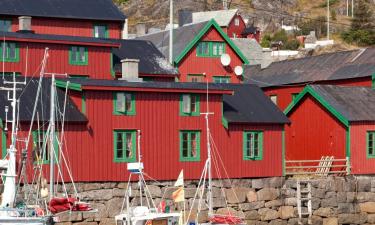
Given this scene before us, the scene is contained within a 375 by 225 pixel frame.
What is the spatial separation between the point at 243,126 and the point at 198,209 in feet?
20.4

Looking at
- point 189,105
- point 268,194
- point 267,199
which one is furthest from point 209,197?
point 268,194

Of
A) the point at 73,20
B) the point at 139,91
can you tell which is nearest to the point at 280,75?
the point at 73,20

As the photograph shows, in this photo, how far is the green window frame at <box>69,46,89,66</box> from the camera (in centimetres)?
5394

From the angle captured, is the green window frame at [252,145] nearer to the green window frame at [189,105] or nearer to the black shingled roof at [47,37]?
the green window frame at [189,105]

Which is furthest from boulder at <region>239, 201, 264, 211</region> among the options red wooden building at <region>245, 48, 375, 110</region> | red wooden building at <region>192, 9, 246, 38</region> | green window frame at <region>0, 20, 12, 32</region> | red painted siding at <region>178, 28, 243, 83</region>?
red wooden building at <region>192, 9, 246, 38</region>

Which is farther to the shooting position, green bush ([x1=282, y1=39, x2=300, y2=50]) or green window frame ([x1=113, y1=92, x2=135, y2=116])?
green bush ([x1=282, y1=39, x2=300, y2=50])

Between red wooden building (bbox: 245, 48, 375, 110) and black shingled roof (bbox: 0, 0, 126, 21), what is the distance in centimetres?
1144

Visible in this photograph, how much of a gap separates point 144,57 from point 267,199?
1405 centimetres

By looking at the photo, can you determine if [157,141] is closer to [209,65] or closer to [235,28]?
[209,65]

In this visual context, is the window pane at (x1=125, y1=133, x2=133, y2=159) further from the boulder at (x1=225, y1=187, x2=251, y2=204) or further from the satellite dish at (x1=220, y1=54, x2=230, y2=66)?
the satellite dish at (x1=220, y1=54, x2=230, y2=66)

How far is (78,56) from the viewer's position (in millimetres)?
54250

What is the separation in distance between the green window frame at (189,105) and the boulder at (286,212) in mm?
6827

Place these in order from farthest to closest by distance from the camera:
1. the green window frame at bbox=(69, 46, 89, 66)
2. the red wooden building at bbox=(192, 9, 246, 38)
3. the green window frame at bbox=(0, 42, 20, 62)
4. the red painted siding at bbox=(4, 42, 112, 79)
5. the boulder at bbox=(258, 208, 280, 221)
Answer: the red wooden building at bbox=(192, 9, 246, 38), the green window frame at bbox=(69, 46, 89, 66), the red painted siding at bbox=(4, 42, 112, 79), the green window frame at bbox=(0, 42, 20, 62), the boulder at bbox=(258, 208, 280, 221)

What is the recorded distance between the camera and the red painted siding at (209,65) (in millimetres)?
65062
